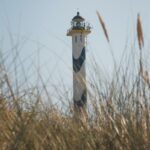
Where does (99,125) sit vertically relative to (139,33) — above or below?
below

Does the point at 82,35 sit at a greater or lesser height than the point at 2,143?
greater

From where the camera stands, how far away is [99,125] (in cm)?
220

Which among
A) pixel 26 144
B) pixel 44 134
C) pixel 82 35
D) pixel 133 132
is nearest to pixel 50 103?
pixel 44 134

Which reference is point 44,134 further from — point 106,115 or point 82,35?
point 82,35

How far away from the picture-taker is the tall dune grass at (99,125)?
1.92m

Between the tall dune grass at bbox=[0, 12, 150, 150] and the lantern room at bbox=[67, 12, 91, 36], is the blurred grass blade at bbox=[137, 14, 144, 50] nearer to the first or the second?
the tall dune grass at bbox=[0, 12, 150, 150]

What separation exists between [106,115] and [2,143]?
0.55 metres

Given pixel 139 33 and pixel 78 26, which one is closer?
pixel 139 33

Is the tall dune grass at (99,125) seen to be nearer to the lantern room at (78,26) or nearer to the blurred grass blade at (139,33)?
the blurred grass blade at (139,33)

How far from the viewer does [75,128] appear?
2.16 m

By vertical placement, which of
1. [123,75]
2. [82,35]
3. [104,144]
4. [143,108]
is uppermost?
[82,35]

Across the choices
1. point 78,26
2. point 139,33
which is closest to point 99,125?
point 139,33

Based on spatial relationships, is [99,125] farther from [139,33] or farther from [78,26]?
[78,26]

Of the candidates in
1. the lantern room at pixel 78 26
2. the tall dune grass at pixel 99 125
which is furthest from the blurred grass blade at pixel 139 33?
the lantern room at pixel 78 26
